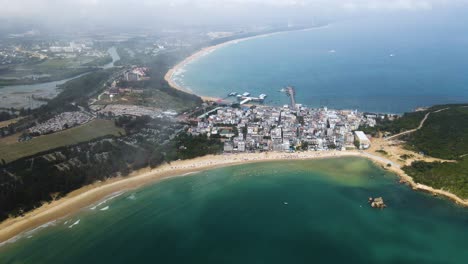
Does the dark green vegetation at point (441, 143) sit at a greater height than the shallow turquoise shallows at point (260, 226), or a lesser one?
greater

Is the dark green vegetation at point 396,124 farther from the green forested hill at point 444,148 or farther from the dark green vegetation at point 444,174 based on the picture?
the dark green vegetation at point 444,174

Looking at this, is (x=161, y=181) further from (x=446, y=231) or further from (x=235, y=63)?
(x=235, y=63)

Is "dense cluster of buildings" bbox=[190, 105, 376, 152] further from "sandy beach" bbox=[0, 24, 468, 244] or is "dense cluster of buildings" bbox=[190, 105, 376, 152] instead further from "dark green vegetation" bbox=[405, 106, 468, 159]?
"dark green vegetation" bbox=[405, 106, 468, 159]

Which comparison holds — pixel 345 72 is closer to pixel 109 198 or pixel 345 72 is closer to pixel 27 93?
pixel 27 93

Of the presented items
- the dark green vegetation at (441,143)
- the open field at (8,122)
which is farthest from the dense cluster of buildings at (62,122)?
the dark green vegetation at (441,143)

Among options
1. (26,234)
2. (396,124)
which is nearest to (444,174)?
(396,124)
